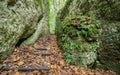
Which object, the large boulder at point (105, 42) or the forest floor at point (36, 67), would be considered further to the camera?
the large boulder at point (105, 42)

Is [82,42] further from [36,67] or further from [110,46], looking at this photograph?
[36,67]

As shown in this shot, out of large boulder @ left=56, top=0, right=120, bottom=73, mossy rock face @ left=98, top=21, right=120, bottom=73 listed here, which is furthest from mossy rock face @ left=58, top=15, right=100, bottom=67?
mossy rock face @ left=98, top=21, right=120, bottom=73

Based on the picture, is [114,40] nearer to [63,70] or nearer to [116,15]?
[116,15]

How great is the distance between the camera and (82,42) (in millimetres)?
4672

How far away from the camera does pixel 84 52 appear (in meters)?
4.48

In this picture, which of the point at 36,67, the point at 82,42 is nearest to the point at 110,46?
the point at 82,42

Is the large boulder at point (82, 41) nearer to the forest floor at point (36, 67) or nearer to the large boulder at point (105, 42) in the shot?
the large boulder at point (105, 42)

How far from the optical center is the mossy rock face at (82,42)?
4.44 metres

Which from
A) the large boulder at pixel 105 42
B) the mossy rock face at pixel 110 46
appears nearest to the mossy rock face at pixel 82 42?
the large boulder at pixel 105 42

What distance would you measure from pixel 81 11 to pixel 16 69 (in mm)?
3957

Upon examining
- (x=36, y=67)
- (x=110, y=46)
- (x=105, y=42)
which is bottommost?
(x=36, y=67)

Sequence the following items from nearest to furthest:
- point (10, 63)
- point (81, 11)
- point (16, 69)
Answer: point (16, 69) < point (10, 63) < point (81, 11)

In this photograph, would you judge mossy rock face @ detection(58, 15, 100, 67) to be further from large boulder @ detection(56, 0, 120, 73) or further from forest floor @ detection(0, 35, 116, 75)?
forest floor @ detection(0, 35, 116, 75)

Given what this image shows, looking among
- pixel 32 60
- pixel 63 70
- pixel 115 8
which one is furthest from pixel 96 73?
pixel 115 8
